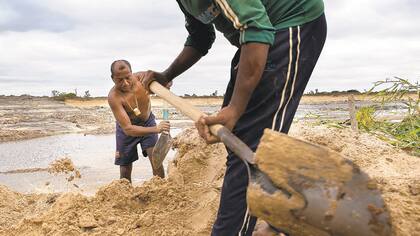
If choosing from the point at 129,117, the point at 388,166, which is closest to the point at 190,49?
the point at 388,166

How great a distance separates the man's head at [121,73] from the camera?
17.1ft

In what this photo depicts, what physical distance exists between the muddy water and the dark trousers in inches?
164

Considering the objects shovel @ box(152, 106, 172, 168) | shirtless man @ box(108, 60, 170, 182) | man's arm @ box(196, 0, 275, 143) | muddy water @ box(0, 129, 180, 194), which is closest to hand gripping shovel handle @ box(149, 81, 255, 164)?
man's arm @ box(196, 0, 275, 143)

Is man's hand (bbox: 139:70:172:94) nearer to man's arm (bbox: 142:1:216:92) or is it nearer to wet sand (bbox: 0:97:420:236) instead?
man's arm (bbox: 142:1:216:92)

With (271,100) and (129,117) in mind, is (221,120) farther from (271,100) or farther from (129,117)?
(129,117)

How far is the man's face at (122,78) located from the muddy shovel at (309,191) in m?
3.57

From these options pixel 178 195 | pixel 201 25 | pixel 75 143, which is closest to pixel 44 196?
pixel 178 195

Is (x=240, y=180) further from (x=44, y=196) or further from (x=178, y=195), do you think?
(x=44, y=196)

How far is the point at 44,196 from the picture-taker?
502 cm

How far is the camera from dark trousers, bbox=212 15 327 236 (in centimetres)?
200

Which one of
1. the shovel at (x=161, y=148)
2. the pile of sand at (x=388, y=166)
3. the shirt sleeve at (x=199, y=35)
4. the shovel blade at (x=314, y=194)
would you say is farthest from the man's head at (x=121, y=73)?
the shovel blade at (x=314, y=194)

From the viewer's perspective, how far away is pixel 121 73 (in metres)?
5.25

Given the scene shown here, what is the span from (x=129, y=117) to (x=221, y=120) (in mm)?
3791

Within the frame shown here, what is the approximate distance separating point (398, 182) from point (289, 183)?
1.35 m
